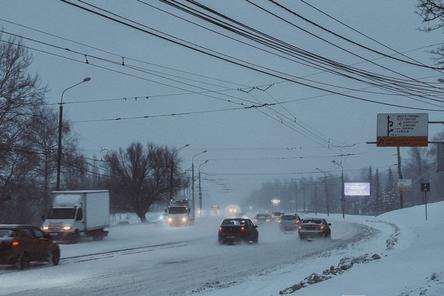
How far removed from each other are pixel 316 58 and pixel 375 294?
934cm

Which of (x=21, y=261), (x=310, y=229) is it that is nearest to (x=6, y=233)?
(x=21, y=261)

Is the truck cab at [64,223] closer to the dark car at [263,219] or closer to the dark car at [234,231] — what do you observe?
the dark car at [234,231]

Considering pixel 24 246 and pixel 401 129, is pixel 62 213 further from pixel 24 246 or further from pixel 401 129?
pixel 401 129

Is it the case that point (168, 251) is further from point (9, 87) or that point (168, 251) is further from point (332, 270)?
point (9, 87)

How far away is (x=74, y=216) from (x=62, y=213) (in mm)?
803

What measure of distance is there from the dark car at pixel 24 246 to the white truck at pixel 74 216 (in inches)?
644

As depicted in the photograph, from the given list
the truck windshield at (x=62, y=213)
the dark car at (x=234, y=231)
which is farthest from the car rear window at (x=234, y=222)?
the truck windshield at (x=62, y=213)

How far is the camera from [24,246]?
2292 centimetres

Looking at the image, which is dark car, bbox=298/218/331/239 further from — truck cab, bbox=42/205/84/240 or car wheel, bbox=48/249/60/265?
car wheel, bbox=48/249/60/265

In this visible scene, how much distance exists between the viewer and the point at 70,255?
97.7ft

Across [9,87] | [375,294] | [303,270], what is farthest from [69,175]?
[375,294]

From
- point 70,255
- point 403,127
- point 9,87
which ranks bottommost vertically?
point 70,255

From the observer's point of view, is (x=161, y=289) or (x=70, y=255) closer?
(x=161, y=289)

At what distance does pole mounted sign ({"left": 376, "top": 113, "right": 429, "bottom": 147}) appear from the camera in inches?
1257
